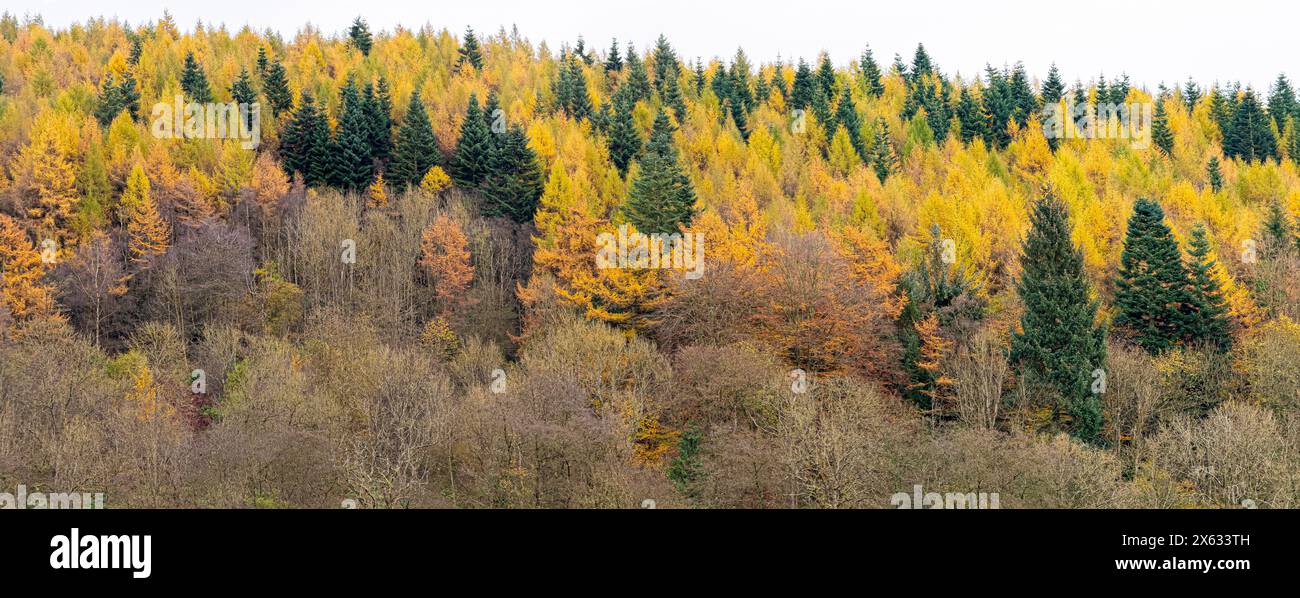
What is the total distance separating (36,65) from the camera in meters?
107

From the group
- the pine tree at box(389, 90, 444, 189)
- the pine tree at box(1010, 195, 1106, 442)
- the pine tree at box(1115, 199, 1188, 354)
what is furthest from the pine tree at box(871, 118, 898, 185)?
the pine tree at box(1010, 195, 1106, 442)

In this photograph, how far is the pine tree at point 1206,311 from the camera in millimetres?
47531

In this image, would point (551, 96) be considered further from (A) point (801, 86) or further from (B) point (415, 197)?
(B) point (415, 197)

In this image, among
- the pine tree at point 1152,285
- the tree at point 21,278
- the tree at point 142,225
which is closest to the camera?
the pine tree at point 1152,285

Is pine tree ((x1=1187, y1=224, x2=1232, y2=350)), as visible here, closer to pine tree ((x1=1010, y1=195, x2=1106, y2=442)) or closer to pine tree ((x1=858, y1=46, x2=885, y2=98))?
pine tree ((x1=1010, y1=195, x2=1106, y2=442))

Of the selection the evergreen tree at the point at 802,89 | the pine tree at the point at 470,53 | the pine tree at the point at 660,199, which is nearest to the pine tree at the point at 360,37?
the pine tree at the point at 470,53

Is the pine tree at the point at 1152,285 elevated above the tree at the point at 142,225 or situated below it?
below

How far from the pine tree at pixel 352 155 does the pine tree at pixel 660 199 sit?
25.9 meters

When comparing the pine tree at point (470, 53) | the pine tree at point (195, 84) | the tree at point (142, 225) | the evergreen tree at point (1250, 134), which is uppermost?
the pine tree at point (470, 53)

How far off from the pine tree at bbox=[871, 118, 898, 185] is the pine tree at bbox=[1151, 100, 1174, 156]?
29685mm

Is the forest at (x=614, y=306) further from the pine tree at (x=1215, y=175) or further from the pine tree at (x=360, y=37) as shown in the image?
the pine tree at (x=360, y=37)

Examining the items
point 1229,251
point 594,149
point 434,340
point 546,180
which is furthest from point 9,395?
point 1229,251

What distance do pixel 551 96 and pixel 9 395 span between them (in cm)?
7227
